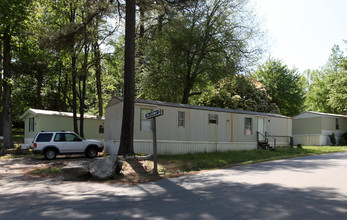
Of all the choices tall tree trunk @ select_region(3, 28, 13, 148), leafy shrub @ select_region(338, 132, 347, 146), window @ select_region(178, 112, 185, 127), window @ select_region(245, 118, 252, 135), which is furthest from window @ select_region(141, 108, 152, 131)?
leafy shrub @ select_region(338, 132, 347, 146)

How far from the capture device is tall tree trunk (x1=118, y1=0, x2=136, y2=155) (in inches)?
532

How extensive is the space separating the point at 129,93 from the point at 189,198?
8138 millimetres

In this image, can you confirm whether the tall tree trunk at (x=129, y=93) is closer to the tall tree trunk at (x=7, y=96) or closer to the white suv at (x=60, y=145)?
the white suv at (x=60, y=145)

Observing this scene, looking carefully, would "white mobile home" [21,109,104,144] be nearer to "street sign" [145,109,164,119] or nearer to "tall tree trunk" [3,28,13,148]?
"tall tree trunk" [3,28,13,148]

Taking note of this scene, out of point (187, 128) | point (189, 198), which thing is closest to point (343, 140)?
point (187, 128)

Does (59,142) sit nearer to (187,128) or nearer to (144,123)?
(144,123)

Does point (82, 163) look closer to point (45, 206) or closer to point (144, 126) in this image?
point (45, 206)

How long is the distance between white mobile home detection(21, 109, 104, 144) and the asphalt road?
14.1m

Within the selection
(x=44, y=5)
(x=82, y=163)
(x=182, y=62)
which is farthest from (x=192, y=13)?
(x=82, y=163)

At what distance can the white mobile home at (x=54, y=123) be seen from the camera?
891 inches

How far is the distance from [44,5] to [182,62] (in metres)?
12.4

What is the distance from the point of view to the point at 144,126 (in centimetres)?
1616

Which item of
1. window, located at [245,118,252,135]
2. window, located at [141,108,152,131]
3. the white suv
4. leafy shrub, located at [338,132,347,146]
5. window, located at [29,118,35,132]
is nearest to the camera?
the white suv

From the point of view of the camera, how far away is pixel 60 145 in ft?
52.7
